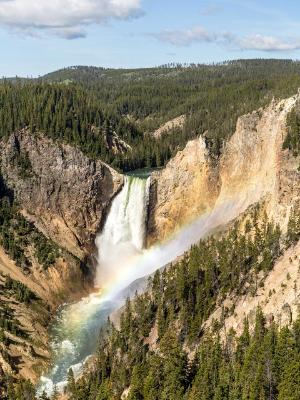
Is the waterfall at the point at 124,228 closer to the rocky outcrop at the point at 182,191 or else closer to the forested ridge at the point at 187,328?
the rocky outcrop at the point at 182,191

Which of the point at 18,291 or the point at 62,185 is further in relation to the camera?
the point at 62,185

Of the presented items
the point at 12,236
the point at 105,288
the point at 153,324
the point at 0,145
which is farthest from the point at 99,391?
the point at 0,145

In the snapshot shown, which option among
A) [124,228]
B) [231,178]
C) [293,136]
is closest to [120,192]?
[124,228]

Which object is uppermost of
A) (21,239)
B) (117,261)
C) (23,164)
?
(23,164)

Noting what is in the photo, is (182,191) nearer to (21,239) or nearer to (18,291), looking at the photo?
(21,239)

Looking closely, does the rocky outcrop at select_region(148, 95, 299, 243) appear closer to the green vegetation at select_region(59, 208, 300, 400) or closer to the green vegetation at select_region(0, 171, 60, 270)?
the green vegetation at select_region(59, 208, 300, 400)

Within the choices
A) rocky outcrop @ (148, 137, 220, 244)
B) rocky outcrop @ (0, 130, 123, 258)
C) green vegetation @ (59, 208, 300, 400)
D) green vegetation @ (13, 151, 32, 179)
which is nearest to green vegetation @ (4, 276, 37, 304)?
green vegetation @ (59, 208, 300, 400)
